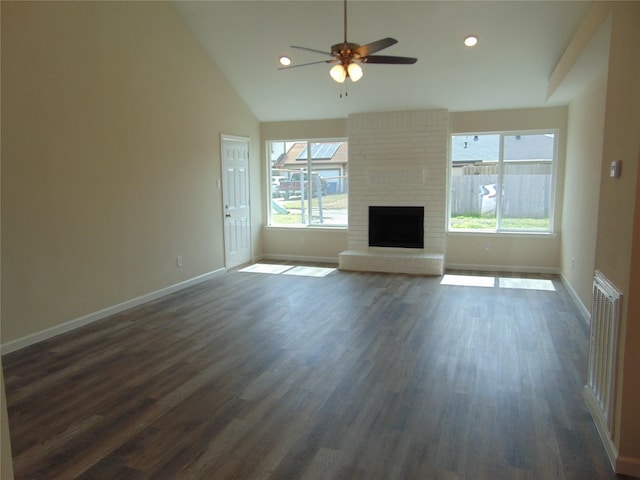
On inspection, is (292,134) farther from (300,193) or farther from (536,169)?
(536,169)

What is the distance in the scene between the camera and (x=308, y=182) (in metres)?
8.16

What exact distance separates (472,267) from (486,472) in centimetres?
524

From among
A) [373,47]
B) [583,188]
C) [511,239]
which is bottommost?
[511,239]

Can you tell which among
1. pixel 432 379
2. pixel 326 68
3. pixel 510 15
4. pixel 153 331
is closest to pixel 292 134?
pixel 326 68

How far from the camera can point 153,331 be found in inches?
173

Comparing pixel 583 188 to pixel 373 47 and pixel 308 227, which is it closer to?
pixel 373 47

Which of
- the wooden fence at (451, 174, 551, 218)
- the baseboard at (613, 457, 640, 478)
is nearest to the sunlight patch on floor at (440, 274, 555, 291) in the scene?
the wooden fence at (451, 174, 551, 218)

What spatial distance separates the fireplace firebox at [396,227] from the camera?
285 inches

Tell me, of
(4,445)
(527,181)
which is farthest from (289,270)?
(4,445)

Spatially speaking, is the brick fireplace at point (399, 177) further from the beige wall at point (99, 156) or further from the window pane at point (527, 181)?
the beige wall at point (99, 156)

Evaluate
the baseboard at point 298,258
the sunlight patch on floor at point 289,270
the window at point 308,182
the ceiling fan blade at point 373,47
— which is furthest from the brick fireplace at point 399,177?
the ceiling fan blade at point 373,47

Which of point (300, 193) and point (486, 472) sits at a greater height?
point (300, 193)

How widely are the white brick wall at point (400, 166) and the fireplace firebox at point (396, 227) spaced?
85 mm

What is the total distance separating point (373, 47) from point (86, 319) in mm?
3819
